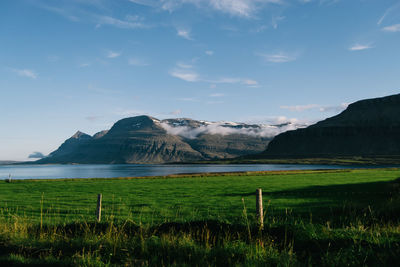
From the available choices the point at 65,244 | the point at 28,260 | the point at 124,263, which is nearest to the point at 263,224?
the point at 124,263

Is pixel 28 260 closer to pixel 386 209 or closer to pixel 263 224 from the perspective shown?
pixel 263 224

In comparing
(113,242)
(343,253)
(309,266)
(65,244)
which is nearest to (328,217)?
(343,253)

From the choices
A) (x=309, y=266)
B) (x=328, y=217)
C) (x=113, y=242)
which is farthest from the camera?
(x=328, y=217)

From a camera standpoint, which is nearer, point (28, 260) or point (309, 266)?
point (309, 266)

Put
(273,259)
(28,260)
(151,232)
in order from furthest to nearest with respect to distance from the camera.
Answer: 1. (151,232)
2. (28,260)
3. (273,259)

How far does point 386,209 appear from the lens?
18.7 metres

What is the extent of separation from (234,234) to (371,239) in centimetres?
516

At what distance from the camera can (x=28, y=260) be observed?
10805 mm

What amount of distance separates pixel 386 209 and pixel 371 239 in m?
9.01

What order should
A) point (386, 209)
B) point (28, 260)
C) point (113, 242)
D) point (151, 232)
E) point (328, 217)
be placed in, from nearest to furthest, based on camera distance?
point (28, 260) → point (113, 242) → point (151, 232) → point (386, 209) → point (328, 217)

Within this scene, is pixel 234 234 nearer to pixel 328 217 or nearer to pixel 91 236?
pixel 91 236

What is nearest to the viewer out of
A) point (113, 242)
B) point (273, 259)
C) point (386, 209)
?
point (273, 259)

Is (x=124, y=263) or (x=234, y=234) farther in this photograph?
(x=234, y=234)

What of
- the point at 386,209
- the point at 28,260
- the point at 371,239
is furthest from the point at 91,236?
the point at 386,209
